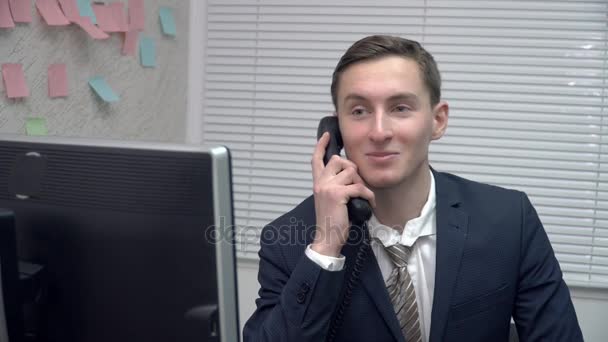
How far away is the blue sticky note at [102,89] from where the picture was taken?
185 centimetres

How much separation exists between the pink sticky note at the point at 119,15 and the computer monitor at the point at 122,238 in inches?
48.7

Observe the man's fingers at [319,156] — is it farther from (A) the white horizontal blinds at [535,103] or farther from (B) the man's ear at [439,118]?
(A) the white horizontal blinds at [535,103]

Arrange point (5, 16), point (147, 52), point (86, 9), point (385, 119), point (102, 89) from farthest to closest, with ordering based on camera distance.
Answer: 1. point (147, 52)
2. point (102, 89)
3. point (86, 9)
4. point (5, 16)
5. point (385, 119)

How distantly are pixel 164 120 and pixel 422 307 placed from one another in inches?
50.6

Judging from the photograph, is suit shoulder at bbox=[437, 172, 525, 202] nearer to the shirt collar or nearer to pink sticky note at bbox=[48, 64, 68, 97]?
the shirt collar

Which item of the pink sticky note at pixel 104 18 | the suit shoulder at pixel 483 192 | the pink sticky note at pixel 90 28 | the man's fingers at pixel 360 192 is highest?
the pink sticky note at pixel 104 18

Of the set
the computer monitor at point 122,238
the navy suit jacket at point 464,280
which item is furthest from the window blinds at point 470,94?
the computer monitor at point 122,238

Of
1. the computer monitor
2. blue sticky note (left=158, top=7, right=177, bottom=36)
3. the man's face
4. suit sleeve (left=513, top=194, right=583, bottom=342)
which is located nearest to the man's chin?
the man's face

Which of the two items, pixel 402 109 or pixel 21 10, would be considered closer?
pixel 402 109

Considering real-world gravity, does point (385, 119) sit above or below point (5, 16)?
below

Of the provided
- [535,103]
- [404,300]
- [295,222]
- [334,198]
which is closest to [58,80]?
[295,222]

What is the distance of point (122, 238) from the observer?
0.73m

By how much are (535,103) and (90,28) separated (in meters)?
1.50

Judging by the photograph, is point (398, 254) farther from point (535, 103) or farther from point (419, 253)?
point (535, 103)
